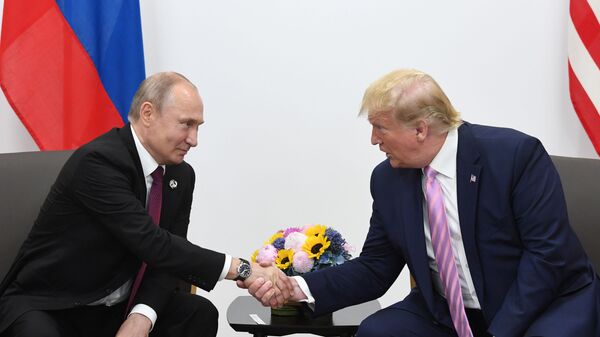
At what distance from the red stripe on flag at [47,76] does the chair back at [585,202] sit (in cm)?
220

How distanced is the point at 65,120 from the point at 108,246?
1.12 metres

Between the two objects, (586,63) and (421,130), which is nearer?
(421,130)

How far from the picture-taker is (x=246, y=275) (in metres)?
3.12

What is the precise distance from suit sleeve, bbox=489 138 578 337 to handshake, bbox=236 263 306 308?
2.53 feet

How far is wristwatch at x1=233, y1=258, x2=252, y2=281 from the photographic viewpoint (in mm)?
3094

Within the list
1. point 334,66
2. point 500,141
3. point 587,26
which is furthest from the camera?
point 334,66

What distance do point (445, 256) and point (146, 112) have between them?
1.20 metres

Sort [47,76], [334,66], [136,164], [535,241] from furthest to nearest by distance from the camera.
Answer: [334,66]
[47,76]
[136,164]
[535,241]

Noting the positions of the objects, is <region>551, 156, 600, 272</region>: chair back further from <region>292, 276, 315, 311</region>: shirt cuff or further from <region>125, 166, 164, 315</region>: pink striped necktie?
<region>125, 166, 164, 315</region>: pink striped necktie

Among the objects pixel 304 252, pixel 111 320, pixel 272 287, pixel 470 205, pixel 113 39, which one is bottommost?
pixel 111 320

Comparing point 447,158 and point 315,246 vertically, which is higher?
point 447,158

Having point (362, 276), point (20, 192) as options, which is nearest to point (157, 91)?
point (20, 192)

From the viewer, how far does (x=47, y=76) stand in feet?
12.6

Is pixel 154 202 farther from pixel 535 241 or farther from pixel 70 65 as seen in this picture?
pixel 535 241
